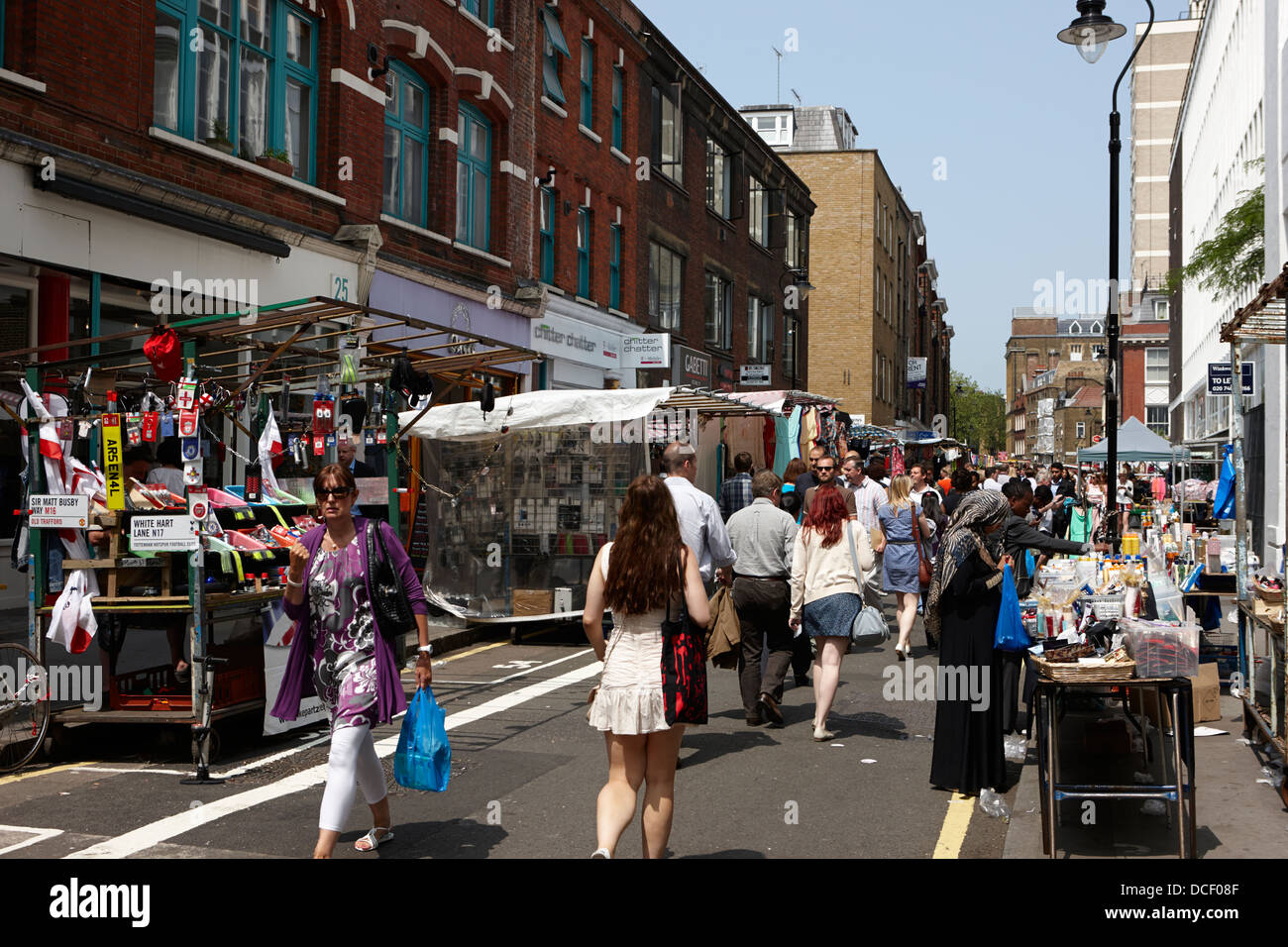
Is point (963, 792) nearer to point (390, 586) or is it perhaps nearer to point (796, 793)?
point (796, 793)

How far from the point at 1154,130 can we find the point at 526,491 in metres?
87.9

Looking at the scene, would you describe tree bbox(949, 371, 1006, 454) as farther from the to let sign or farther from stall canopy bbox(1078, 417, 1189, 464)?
the to let sign

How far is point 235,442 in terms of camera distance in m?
14.2

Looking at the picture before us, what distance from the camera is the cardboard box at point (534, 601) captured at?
13.2 meters

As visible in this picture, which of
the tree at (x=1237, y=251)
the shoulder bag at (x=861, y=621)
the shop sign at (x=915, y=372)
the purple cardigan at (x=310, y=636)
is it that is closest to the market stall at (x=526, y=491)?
the shoulder bag at (x=861, y=621)

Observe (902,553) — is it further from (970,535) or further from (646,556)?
(646,556)

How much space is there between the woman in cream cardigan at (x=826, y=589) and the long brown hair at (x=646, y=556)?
3551mm

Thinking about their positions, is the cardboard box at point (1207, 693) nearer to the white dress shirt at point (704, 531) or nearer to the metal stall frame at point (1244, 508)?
the metal stall frame at point (1244, 508)

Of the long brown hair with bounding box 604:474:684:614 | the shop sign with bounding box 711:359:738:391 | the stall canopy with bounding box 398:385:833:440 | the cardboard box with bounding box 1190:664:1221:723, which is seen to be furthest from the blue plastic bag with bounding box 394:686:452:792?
the shop sign with bounding box 711:359:738:391

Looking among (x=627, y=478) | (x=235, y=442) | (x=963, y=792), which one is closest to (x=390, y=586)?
(x=963, y=792)

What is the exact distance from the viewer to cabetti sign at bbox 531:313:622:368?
22.4 m

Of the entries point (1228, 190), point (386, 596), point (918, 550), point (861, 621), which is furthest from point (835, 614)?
point (1228, 190)

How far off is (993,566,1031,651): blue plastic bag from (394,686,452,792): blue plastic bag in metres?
3.28
